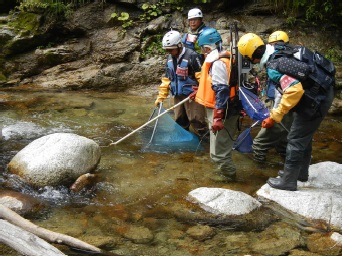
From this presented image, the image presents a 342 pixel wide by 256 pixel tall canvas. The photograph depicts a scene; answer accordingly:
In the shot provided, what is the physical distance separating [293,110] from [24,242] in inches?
133

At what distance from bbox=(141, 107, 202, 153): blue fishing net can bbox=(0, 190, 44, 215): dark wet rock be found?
2.63 metres

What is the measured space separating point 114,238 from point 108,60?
848 cm

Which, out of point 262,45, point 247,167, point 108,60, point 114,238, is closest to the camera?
point 114,238

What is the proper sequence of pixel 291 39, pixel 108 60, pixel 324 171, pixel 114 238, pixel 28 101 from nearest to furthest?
pixel 114 238 → pixel 324 171 → pixel 28 101 → pixel 291 39 → pixel 108 60

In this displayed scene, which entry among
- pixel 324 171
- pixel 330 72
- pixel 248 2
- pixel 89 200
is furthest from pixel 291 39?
Answer: pixel 89 200

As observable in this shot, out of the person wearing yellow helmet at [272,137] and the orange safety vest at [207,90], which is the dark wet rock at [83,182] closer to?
the orange safety vest at [207,90]

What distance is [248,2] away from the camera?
12227 mm

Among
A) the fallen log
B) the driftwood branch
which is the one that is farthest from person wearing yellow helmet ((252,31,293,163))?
→ the fallen log

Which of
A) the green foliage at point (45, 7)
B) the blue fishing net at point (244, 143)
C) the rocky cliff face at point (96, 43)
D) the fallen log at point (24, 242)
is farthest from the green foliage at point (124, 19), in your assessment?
the fallen log at point (24, 242)

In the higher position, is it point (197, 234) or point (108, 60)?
point (108, 60)

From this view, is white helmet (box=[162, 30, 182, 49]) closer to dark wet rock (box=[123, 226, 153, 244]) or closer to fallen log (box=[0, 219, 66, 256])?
dark wet rock (box=[123, 226, 153, 244])

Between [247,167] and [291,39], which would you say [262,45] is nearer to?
[247,167]

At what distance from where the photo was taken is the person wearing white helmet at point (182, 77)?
694cm

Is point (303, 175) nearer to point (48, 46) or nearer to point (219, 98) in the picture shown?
point (219, 98)
